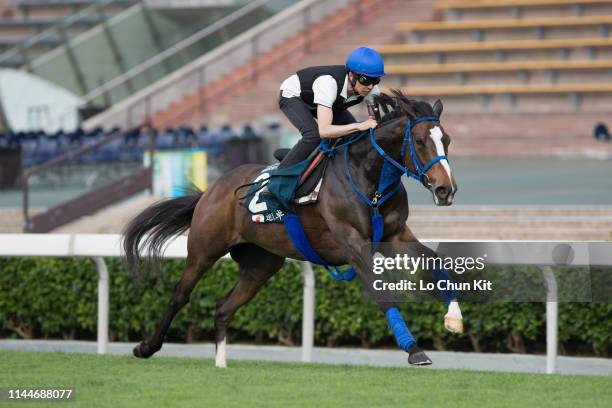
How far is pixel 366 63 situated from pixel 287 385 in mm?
1746

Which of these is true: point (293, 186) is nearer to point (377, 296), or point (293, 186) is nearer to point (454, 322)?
point (377, 296)

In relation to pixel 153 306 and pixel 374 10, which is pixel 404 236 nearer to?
pixel 153 306

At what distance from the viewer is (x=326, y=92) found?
6430 millimetres

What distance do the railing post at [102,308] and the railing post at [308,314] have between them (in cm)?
133

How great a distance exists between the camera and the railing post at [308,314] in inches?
298

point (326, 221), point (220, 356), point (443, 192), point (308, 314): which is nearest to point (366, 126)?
point (326, 221)

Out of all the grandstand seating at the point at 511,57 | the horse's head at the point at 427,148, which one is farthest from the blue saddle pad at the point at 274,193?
the grandstand seating at the point at 511,57

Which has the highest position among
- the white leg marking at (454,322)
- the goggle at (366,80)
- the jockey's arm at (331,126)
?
the goggle at (366,80)

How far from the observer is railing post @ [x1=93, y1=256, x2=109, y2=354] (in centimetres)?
789

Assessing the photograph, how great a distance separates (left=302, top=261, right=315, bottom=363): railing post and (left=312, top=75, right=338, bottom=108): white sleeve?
1.43 m

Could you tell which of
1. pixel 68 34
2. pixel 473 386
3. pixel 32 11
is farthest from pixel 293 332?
pixel 32 11

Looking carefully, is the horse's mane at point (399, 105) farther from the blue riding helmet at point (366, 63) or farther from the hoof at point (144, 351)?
the hoof at point (144, 351)

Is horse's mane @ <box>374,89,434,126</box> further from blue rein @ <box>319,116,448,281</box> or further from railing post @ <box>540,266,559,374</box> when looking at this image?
railing post @ <box>540,266,559,374</box>

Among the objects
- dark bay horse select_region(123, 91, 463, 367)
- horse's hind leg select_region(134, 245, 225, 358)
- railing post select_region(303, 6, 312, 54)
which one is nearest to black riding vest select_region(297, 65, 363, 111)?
dark bay horse select_region(123, 91, 463, 367)
